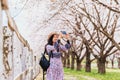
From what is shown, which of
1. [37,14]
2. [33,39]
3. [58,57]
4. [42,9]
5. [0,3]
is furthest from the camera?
[33,39]

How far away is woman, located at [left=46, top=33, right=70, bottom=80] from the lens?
751 cm

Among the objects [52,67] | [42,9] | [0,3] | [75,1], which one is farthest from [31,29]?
[0,3]

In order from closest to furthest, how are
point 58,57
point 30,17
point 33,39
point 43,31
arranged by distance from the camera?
point 58,57
point 30,17
point 43,31
point 33,39

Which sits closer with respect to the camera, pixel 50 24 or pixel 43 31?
pixel 50 24

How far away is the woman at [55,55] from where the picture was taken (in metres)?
7.51

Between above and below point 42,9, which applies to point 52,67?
below

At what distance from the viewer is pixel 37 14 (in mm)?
25484

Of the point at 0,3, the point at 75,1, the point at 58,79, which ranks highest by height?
the point at 75,1

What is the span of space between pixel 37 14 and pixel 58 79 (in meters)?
18.0

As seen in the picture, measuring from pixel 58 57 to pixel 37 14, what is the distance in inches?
708

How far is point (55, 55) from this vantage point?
25.0ft

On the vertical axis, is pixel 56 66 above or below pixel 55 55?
below

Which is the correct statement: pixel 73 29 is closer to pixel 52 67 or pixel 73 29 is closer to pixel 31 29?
pixel 31 29

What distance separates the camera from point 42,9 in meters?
23.9
